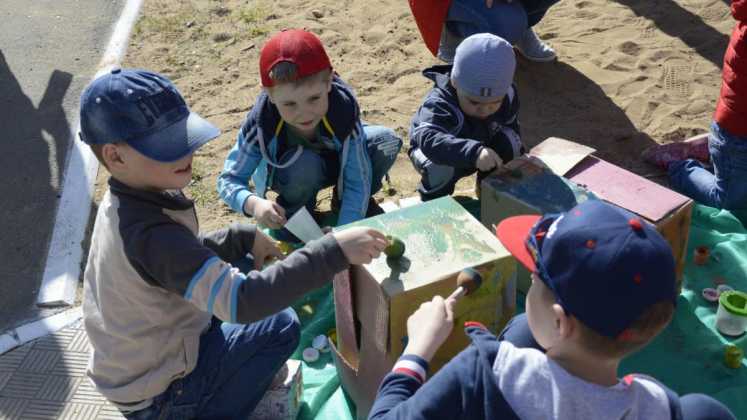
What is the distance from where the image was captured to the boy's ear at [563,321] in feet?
5.09

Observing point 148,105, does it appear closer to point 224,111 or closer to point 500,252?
point 500,252

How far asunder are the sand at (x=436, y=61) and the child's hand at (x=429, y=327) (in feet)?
6.14

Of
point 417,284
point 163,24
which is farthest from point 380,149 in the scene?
point 163,24

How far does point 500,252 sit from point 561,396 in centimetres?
74

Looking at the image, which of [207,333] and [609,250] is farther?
[207,333]

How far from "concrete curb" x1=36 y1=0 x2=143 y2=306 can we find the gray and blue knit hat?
6.49 ft

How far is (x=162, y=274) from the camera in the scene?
200 cm

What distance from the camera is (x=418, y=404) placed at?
168 cm

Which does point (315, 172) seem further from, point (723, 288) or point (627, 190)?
point (723, 288)

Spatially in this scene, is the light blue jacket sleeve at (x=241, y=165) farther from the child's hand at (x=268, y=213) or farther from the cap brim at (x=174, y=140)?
the cap brim at (x=174, y=140)

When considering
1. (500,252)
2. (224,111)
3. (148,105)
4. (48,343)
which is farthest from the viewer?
(224,111)

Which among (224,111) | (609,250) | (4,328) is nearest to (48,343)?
(4,328)

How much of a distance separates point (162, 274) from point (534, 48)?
3.48 m

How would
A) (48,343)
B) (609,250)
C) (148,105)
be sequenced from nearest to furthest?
(609,250), (148,105), (48,343)
